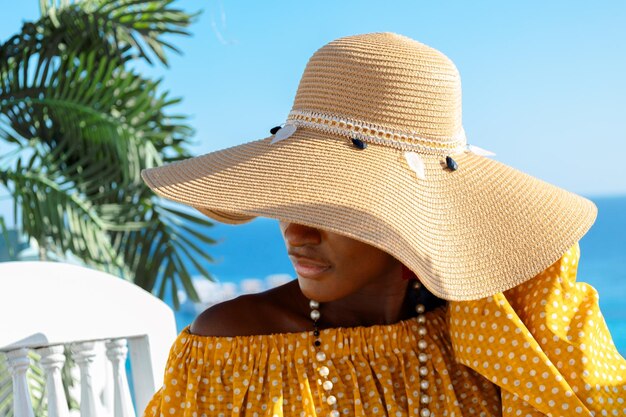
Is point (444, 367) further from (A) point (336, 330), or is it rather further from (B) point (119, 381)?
(B) point (119, 381)

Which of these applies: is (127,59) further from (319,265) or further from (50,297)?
(319,265)

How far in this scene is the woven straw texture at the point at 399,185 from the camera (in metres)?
1.18

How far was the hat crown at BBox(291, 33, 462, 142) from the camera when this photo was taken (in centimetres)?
→ 129

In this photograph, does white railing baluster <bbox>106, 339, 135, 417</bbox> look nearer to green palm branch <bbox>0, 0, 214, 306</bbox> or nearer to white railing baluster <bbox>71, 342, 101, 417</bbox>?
white railing baluster <bbox>71, 342, 101, 417</bbox>

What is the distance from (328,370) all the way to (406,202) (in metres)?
0.28

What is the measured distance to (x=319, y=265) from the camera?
125 cm

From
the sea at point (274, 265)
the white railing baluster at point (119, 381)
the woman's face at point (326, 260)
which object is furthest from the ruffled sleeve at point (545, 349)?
the sea at point (274, 265)

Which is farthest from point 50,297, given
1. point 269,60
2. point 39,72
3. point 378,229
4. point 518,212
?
point 269,60

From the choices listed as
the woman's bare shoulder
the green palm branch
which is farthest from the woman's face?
the green palm branch

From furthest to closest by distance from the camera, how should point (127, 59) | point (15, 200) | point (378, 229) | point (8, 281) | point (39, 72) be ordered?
point (127, 59) < point (39, 72) < point (15, 200) < point (8, 281) < point (378, 229)

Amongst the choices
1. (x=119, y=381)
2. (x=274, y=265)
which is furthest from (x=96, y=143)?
(x=274, y=265)

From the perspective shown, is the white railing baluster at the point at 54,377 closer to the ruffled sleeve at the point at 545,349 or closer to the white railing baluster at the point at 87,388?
the white railing baluster at the point at 87,388

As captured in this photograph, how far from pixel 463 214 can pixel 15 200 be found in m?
4.04

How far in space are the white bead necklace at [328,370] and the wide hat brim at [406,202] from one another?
7.5 inches
